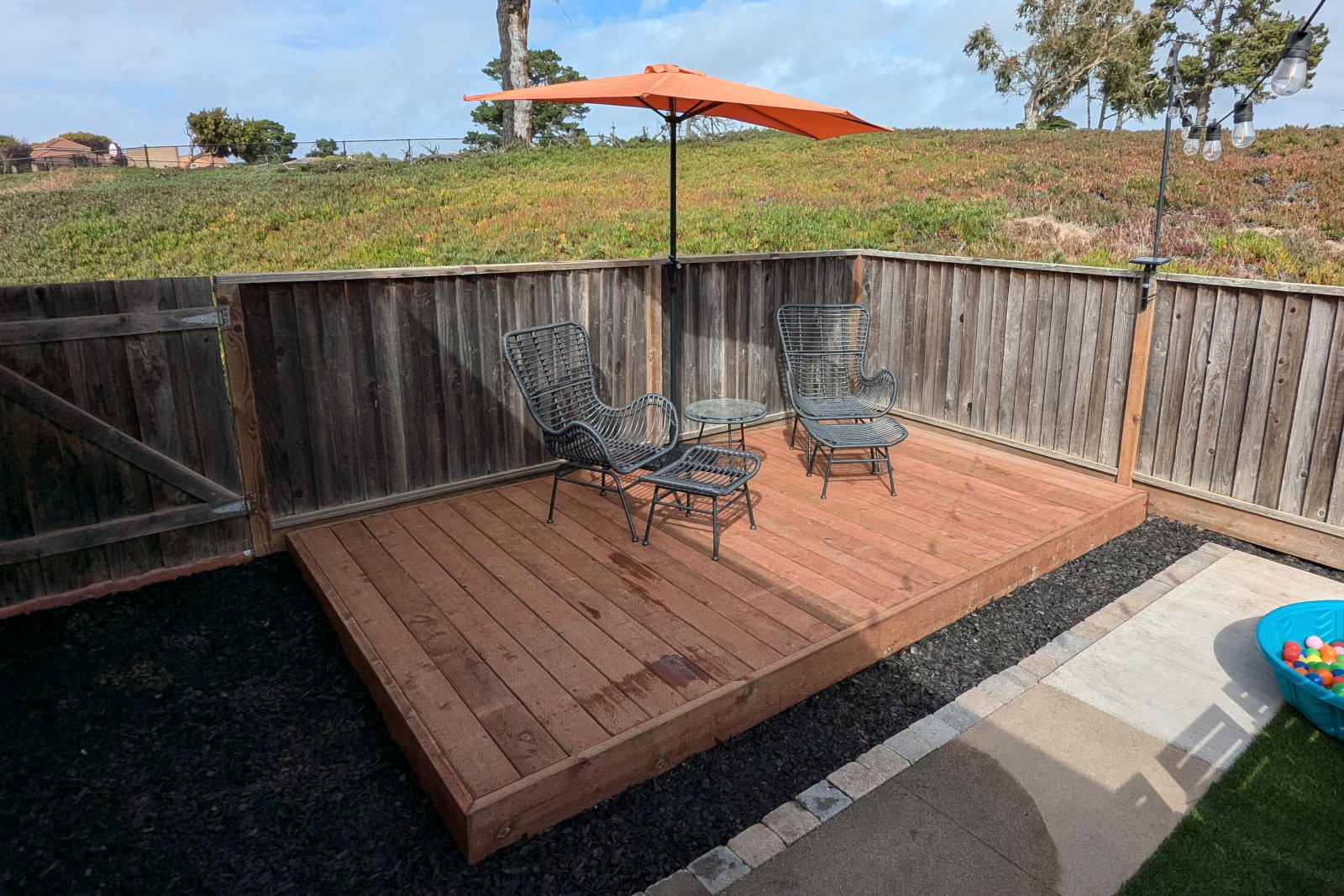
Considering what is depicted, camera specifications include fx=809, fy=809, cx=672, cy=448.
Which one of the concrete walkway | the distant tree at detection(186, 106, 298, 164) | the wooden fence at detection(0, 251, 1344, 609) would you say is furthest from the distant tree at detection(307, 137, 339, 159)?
the concrete walkway

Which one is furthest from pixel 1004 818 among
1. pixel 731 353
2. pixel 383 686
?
pixel 731 353

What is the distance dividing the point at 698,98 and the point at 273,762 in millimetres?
3143

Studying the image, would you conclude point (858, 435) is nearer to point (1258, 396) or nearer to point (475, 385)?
point (1258, 396)

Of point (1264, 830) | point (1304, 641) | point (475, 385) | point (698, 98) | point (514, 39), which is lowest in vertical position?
point (1264, 830)

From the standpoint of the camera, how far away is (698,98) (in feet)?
12.0

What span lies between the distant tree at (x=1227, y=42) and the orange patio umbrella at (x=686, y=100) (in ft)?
102

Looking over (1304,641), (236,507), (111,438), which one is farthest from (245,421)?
(1304,641)

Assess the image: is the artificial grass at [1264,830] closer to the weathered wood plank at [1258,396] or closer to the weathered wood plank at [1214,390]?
the weathered wood plank at [1258,396]

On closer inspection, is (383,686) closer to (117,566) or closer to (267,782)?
(267,782)

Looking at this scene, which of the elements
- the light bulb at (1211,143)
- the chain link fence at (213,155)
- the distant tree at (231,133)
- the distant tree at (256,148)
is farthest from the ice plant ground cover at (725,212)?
the distant tree at (231,133)

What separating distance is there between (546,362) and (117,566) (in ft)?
7.10

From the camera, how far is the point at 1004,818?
2377mm

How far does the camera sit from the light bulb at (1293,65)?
325 centimetres

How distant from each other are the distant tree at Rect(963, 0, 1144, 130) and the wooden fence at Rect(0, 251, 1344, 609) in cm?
2755
